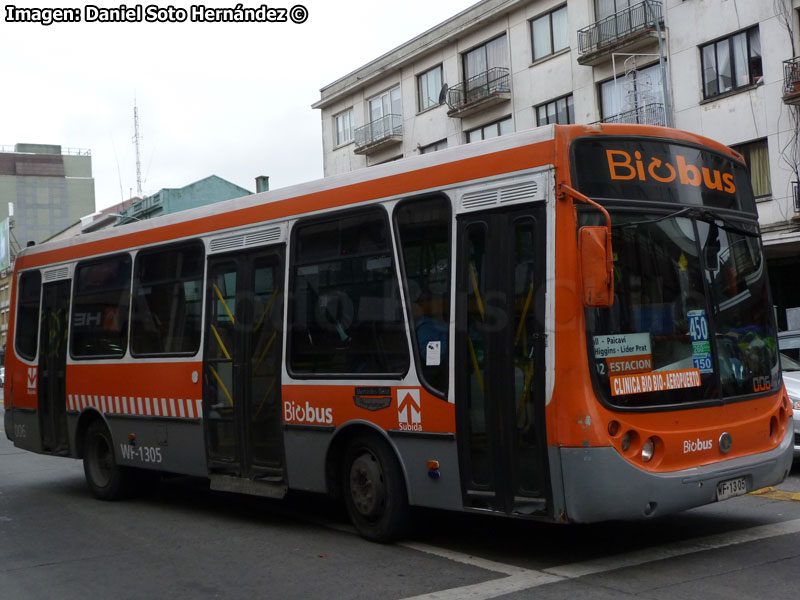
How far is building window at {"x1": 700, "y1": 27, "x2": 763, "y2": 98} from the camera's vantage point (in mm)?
25531

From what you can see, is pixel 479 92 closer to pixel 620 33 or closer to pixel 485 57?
pixel 485 57

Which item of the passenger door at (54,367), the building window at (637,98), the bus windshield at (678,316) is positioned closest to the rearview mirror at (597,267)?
the bus windshield at (678,316)

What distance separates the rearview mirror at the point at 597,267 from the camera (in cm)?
623

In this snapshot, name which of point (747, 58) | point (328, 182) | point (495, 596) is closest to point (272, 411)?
point (328, 182)

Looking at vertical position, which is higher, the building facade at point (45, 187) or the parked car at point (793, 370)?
the building facade at point (45, 187)

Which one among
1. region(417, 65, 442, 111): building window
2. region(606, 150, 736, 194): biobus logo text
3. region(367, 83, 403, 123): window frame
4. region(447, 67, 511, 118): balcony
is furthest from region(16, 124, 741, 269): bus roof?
region(367, 83, 403, 123): window frame

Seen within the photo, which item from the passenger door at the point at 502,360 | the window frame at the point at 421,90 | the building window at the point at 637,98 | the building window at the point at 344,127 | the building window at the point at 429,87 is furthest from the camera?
the building window at the point at 344,127

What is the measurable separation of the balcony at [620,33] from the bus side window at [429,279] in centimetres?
2103

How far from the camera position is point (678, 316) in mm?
6844

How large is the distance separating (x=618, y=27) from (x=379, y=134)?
1255 cm

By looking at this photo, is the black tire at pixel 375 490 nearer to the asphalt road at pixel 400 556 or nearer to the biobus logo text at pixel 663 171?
the asphalt road at pixel 400 556

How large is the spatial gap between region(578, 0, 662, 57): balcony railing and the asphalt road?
792 inches

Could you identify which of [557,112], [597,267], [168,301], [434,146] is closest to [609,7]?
[557,112]

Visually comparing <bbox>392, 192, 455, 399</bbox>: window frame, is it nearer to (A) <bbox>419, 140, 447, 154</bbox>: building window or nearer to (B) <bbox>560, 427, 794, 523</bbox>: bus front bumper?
(B) <bbox>560, 427, 794, 523</bbox>: bus front bumper
